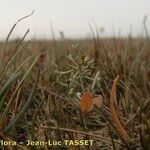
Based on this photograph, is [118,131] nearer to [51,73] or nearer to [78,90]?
[78,90]

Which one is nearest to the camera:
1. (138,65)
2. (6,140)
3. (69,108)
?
(6,140)

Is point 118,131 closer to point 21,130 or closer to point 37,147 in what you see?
point 37,147

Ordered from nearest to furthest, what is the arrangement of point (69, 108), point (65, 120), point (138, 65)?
1. point (65, 120)
2. point (69, 108)
3. point (138, 65)

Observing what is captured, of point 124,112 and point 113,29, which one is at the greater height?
point 113,29

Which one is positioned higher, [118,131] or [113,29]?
[113,29]

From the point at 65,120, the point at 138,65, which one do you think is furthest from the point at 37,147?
the point at 138,65

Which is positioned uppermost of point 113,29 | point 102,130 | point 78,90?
point 113,29

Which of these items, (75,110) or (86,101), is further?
(75,110)

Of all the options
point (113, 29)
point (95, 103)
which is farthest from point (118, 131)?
point (113, 29)

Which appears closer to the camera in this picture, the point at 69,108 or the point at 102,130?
the point at 102,130
